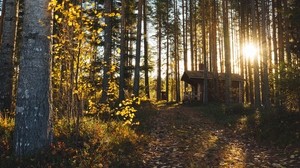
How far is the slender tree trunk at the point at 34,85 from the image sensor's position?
6.12 meters

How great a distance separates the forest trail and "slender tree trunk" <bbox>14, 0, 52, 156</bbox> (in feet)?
8.15

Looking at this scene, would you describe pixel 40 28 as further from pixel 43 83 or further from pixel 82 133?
pixel 82 133

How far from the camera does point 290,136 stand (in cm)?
963

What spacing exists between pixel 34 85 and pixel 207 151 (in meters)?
5.00

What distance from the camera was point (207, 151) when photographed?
28.6 feet

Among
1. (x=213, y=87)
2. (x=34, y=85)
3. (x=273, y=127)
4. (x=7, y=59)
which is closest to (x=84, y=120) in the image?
(x=7, y=59)

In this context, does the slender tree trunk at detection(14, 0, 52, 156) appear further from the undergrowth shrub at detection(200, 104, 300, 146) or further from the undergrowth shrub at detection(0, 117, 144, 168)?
the undergrowth shrub at detection(200, 104, 300, 146)

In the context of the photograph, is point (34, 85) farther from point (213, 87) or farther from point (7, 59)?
point (213, 87)

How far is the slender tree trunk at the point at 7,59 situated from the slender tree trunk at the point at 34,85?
3.66 metres

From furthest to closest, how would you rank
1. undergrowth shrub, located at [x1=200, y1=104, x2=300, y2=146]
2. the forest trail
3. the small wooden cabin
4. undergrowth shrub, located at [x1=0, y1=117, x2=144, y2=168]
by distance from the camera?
the small wooden cabin → undergrowth shrub, located at [x1=200, y1=104, x2=300, y2=146] → the forest trail → undergrowth shrub, located at [x1=0, y1=117, x2=144, y2=168]

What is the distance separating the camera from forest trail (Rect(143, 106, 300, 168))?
7.51 meters

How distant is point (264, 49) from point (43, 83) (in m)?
13.1

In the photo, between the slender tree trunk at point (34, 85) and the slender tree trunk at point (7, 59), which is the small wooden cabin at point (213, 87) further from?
the slender tree trunk at point (34, 85)

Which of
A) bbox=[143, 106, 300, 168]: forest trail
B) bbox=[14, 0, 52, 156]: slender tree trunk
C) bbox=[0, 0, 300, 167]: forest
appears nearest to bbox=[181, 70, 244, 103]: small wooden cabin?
bbox=[0, 0, 300, 167]: forest
